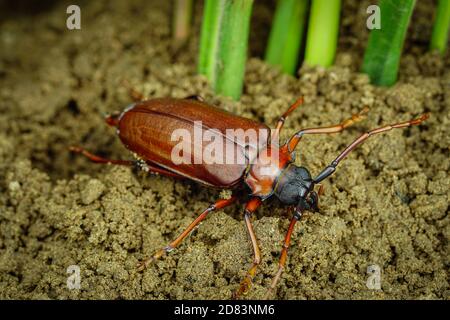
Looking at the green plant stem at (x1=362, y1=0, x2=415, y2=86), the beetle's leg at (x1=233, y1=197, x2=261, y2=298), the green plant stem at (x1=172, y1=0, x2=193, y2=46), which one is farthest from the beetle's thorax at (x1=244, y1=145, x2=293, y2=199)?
the green plant stem at (x1=172, y1=0, x2=193, y2=46)

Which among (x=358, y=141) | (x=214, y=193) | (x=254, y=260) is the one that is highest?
(x=358, y=141)

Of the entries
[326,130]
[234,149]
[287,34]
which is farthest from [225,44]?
[326,130]

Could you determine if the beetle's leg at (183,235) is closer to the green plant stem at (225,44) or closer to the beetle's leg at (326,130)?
the beetle's leg at (326,130)

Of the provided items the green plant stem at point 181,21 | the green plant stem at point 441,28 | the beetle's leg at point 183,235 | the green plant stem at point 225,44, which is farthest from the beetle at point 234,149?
the green plant stem at point 181,21

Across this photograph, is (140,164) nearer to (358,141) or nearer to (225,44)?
(225,44)

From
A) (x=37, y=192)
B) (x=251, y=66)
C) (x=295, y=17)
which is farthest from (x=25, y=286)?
(x=295, y=17)

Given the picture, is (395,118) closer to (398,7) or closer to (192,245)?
(398,7)
